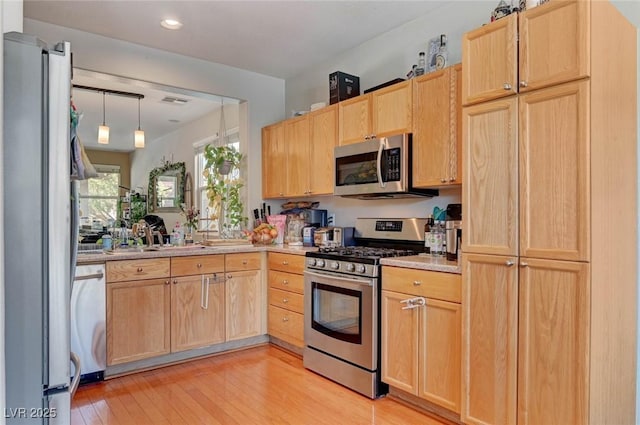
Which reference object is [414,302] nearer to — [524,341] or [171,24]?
[524,341]

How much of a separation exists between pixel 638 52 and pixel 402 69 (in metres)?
1.62

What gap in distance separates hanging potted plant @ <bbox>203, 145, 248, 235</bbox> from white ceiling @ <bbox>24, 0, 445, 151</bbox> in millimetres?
603

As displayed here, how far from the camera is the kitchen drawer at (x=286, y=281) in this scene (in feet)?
11.5

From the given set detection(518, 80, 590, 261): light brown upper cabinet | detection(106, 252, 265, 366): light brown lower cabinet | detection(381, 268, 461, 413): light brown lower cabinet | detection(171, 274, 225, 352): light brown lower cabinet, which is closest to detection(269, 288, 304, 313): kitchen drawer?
detection(106, 252, 265, 366): light brown lower cabinet

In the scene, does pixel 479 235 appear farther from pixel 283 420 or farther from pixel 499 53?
pixel 283 420

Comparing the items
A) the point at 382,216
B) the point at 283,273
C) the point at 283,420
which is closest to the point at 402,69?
the point at 382,216

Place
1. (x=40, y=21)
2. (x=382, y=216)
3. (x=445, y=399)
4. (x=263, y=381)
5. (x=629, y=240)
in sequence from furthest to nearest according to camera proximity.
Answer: (x=382, y=216) → (x=40, y=21) → (x=263, y=381) → (x=445, y=399) → (x=629, y=240)

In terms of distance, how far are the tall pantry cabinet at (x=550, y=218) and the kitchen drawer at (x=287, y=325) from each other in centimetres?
158

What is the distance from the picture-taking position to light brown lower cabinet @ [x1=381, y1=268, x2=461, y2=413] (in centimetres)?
233

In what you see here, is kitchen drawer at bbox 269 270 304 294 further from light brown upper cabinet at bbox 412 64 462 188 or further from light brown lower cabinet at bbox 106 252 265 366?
light brown upper cabinet at bbox 412 64 462 188

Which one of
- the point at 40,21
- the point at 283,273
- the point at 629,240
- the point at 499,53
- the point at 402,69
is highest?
the point at 40,21

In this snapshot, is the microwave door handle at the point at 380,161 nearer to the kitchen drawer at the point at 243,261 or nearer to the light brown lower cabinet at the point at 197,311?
the kitchen drawer at the point at 243,261

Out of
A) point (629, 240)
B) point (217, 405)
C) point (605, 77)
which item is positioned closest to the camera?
point (605, 77)

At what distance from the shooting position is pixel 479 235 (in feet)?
7.06
